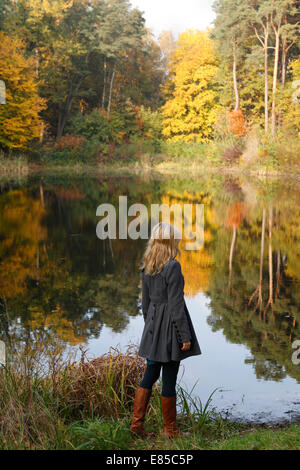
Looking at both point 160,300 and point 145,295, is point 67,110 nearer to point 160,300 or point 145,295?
point 145,295

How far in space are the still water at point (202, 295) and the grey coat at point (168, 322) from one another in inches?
47.4

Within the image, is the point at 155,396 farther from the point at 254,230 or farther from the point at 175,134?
the point at 175,134

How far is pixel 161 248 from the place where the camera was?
395 cm

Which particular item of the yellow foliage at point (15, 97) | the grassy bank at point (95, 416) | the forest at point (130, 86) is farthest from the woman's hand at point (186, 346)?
the yellow foliage at point (15, 97)

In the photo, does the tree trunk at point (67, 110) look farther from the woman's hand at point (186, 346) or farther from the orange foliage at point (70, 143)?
the woman's hand at point (186, 346)

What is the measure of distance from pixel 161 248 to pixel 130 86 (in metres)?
51.3

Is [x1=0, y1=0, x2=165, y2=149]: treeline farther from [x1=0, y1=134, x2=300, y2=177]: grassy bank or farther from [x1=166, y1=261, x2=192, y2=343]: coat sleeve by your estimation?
[x1=166, y1=261, x2=192, y2=343]: coat sleeve

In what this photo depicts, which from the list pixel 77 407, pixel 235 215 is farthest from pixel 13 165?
pixel 77 407

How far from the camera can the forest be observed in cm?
3597

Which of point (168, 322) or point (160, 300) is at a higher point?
point (160, 300)

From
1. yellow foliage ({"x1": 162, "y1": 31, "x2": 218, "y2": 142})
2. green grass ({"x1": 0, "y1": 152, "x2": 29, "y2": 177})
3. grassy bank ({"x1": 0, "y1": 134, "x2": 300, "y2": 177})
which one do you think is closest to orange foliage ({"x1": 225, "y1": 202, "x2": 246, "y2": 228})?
grassy bank ({"x1": 0, "y1": 134, "x2": 300, "y2": 177})

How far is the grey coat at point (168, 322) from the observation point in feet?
12.7
